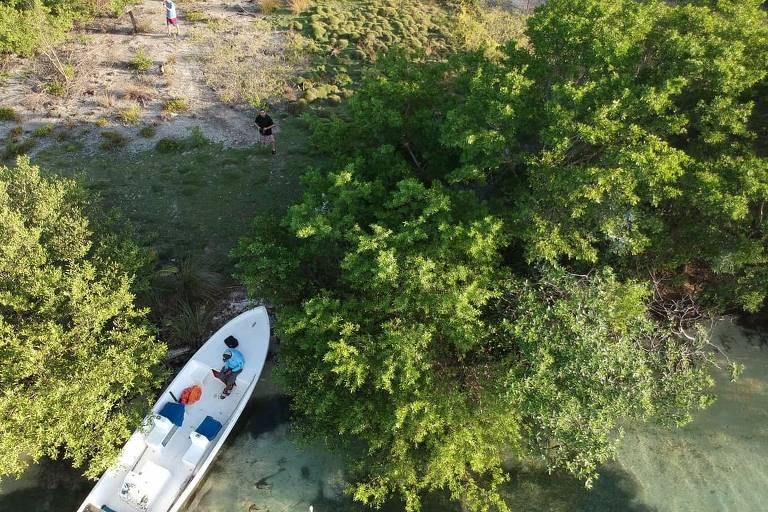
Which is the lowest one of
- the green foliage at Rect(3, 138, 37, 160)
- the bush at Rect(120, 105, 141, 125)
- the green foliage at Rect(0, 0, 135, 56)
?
the green foliage at Rect(3, 138, 37, 160)

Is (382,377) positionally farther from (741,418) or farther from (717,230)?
(741,418)

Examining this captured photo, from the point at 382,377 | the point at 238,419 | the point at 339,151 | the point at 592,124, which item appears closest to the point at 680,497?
the point at 382,377

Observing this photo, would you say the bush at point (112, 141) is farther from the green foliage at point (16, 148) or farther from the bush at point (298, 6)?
the bush at point (298, 6)

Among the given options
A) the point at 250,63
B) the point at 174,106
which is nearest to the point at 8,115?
the point at 174,106

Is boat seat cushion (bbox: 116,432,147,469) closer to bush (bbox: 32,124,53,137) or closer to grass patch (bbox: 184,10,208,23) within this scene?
bush (bbox: 32,124,53,137)

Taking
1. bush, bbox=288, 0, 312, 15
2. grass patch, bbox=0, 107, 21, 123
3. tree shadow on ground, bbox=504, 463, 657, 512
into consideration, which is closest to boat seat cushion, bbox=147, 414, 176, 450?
tree shadow on ground, bbox=504, 463, 657, 512
